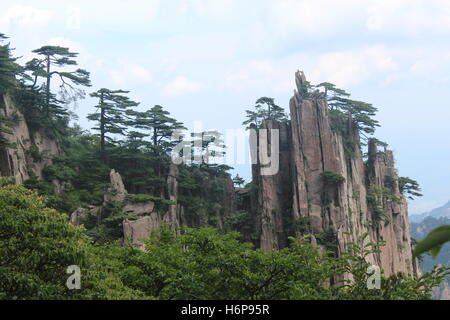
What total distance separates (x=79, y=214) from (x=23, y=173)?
3.39 metres

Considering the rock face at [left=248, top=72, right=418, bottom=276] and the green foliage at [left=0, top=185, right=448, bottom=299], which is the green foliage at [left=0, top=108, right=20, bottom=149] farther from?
the rock face at [left=248, top=72, right=418, bottom=276]

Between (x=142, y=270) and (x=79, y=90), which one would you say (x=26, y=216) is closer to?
(x=142, y=270)

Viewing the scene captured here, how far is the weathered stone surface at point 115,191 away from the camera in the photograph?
1114 inches

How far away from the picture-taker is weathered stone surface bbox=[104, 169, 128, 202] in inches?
1114

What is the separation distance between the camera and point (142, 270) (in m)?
14.2

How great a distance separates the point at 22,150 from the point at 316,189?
1669 centimetres

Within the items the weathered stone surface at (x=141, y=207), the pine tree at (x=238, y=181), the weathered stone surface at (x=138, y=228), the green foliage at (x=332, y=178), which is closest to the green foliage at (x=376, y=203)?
the green foliage at (x=332, y=178)

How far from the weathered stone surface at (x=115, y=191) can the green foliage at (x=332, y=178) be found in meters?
11.8

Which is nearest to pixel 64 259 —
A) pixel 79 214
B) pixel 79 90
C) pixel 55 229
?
pixel 55 229

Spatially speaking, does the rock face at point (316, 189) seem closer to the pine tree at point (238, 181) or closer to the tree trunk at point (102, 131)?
the pine tree at point (238, 181)

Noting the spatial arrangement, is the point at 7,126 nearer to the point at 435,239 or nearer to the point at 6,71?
the point at 6,71

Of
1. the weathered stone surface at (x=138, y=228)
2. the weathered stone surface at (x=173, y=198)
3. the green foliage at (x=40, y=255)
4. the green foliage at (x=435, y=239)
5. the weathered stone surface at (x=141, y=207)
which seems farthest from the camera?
the weathered stone surface at (x=173, y=198)

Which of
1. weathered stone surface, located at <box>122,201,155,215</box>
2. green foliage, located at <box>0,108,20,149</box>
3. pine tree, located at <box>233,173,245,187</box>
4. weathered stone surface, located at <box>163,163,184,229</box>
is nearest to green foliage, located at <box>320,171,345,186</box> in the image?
pine tree, located at <box>233,173,245,187</box>

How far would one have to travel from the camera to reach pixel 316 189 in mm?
32125
